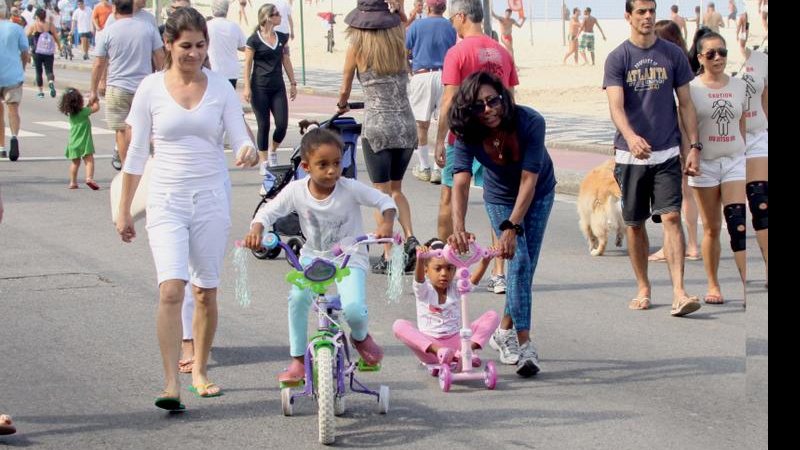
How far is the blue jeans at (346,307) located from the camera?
5.96 m

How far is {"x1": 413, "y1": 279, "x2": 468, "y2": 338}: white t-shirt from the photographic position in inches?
268

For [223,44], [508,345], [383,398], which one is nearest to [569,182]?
[223,44]

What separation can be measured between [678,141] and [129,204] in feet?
12.4

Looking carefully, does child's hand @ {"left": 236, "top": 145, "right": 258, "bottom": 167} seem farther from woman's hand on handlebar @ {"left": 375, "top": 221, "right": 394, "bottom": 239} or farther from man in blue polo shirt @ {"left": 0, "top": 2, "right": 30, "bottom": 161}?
man in blue polo shirt @ {"left": 0, "top": 2, "right": 30, "bottom": 161}

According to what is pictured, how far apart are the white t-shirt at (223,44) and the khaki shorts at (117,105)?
2.58 meters

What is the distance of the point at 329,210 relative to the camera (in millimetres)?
6133

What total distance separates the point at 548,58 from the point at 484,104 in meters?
41.3

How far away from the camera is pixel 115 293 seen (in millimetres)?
9164

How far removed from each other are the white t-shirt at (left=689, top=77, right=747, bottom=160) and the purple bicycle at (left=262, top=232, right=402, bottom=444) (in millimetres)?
3336

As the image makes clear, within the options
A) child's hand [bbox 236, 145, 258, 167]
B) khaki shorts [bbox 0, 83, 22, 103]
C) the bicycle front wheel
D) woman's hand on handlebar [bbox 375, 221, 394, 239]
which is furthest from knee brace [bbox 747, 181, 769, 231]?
khaki shorts [bbox 0, 83, 22, 103]

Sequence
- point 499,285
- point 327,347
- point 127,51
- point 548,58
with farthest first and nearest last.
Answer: point 548,58 → point 127,51 → point 499,285 → point 327,347

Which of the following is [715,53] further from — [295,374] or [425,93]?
[425,93]

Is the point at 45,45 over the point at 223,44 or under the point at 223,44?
over

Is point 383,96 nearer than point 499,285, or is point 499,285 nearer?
point 499,285
